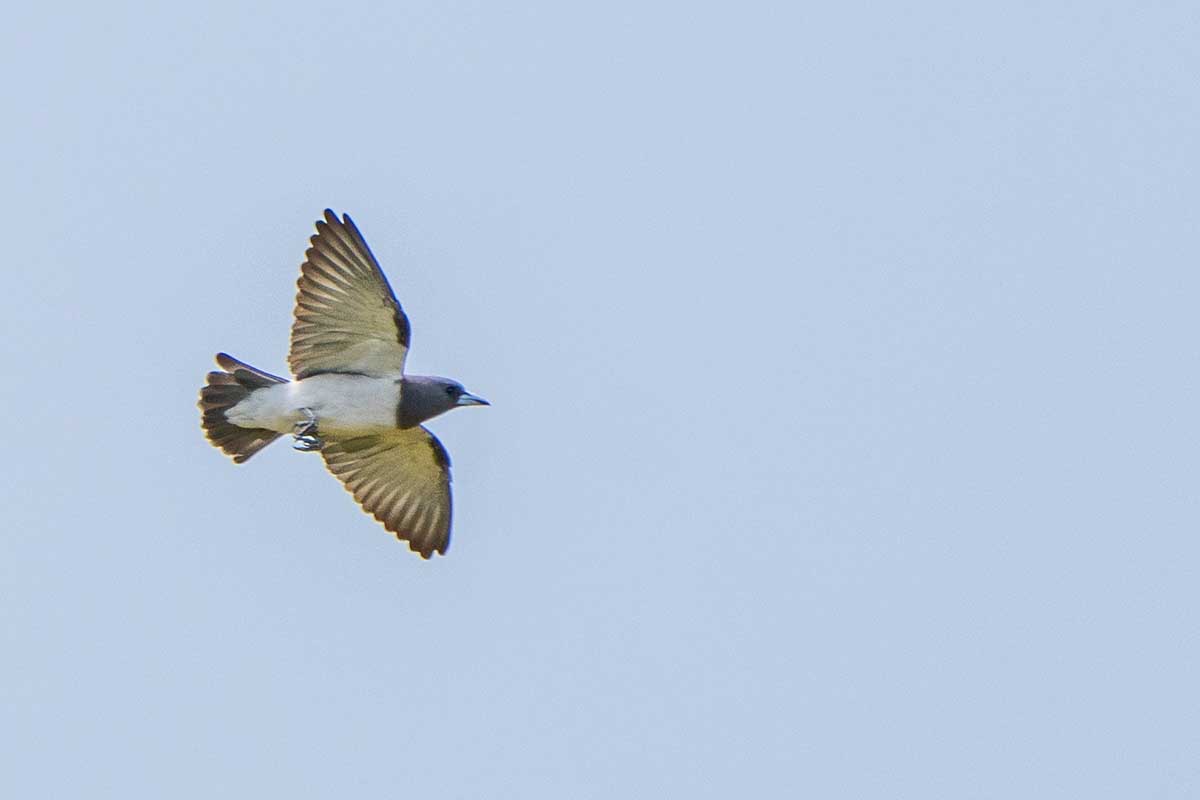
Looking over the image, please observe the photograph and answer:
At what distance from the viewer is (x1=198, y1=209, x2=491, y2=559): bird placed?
23219mm

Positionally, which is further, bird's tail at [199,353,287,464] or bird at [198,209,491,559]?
bird's tail at [199,353,287,464]

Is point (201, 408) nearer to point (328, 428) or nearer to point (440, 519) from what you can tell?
point (328, 428)

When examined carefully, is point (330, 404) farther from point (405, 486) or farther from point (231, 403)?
point (405, 486)

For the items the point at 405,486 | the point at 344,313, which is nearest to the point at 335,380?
the point at 344,313

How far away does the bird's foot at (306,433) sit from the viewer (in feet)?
77.7

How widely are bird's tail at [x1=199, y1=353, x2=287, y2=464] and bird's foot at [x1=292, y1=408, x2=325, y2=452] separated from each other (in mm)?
409

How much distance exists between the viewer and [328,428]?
23844mm

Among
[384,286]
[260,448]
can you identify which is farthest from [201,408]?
[384,286]

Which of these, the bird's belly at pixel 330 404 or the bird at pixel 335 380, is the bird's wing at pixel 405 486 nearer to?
the bird at pixel 335 380

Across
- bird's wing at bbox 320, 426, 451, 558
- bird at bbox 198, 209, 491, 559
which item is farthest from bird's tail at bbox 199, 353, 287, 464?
bird's wing at bbox 320, 426, 451, 558

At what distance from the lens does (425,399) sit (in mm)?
23844

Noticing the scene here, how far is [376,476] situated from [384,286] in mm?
2799

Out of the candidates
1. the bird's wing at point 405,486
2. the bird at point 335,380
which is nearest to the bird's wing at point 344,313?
the bird at point 335,380

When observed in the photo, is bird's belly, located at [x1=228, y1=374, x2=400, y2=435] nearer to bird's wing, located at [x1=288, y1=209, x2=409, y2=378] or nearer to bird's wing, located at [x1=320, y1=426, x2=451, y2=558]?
bird's wing, located at [x1=288, y1=209, x2=409, y2=378]
